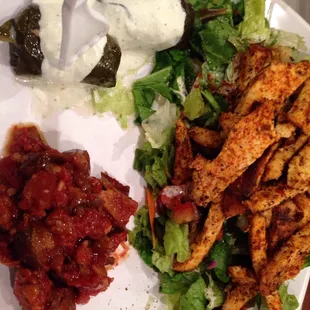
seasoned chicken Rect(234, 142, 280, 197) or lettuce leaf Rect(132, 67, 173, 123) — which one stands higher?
lettuce leaf Rect(132, 67, 173, 123)

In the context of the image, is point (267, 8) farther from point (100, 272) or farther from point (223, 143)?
point (100, 272)

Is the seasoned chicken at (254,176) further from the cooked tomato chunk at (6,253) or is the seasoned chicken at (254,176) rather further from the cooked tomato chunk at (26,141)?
the cooked tomato chunk at (6,253)

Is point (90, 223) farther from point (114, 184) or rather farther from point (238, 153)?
point (238, 153)

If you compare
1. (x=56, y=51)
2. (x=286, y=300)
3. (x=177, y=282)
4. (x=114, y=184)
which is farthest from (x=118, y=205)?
(x=286, y=300)

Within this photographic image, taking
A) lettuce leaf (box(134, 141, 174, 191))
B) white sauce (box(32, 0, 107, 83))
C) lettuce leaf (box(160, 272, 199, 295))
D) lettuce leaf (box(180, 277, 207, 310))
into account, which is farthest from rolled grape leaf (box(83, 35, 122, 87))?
lettuce leaf (box(180, 277, 207, 310))

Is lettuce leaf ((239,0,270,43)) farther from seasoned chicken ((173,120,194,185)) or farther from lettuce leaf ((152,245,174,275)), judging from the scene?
lettuce leaf ((152,245,174,275))

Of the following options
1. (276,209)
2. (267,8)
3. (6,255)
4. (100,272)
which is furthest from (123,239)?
(267,8)
